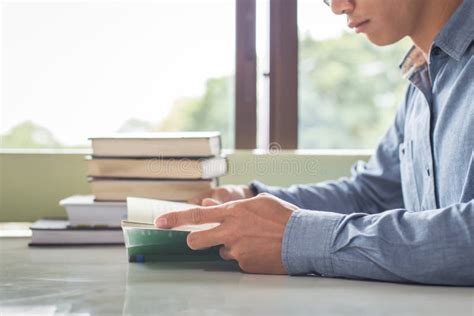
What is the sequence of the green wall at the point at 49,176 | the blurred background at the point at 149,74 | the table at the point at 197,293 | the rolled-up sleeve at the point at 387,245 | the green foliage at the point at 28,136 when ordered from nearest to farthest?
the table at the point at 197,293 → the rolled-up sleeve at the point at 387,245 → the green wall at the point at 49,176 → the blurred background at the point at 149,74 → the green foliage at the point at 28,136

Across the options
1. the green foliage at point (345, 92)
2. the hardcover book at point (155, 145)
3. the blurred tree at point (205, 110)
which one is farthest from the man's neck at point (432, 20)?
the green foliage at point (345, 92)

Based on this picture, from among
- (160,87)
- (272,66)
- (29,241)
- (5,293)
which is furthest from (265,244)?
(160,87)

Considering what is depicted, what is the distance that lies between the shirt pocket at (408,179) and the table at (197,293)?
1.62ft

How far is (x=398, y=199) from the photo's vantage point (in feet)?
5.77

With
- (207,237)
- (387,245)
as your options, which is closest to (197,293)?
(207,237)

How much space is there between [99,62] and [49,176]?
474 cm

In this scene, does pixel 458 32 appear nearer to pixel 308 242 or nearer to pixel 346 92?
pixel 308 242

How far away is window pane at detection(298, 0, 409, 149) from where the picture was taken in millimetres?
10461

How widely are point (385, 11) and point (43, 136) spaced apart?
6.34m

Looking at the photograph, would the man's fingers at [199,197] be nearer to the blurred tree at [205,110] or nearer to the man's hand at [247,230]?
the man's hand at [247,230]

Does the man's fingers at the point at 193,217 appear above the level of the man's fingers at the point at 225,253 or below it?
above

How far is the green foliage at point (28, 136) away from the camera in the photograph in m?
7.30

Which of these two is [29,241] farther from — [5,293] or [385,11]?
[385,11]

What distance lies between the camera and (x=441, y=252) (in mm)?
1025
